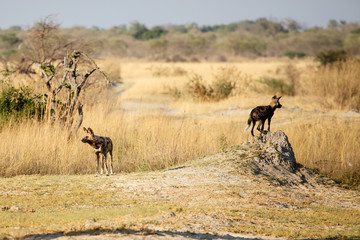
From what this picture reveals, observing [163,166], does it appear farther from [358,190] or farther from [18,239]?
[18,239]

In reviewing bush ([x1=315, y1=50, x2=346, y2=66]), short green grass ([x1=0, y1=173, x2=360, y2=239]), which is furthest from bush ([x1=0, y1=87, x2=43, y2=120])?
bush ([x1=315, y1=50, x2=346, y2=66])

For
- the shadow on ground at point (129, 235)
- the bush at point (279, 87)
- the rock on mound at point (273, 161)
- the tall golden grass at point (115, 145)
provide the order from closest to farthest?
the shadow on ground at point (129, 235) → the rock on mound at point (273, 161) → the tall golden grass at point (115, 145) → the bush at point (279, 87)

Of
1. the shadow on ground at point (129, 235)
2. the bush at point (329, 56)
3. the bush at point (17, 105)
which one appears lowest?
the shadow on ground at point (129, 235)

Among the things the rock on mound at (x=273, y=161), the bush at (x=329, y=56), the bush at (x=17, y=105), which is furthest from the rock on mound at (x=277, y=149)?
the bush at (x=329, y=56)

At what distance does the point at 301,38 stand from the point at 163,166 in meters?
79.2

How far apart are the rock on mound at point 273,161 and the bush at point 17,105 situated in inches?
226

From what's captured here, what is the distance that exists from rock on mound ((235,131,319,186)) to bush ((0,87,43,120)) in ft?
18.8

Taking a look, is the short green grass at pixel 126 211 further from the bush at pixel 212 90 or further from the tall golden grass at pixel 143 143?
the bush at pixel 212 90

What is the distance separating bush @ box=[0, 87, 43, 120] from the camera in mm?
12766

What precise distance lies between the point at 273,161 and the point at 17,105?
7136mm

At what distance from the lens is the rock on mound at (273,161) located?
30.0ft

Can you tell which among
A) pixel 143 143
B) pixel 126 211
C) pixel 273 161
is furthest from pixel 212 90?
pixel 126 211

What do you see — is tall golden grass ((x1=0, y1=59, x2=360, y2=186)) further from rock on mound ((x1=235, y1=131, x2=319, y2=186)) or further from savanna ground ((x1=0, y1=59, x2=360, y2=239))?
rock on mound ((x1=235, y1=131, x2=319, y2=186))

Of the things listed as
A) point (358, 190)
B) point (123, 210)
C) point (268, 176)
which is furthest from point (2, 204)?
point (358, 190)
